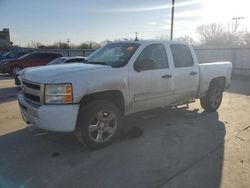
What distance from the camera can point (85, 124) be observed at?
13.7ft

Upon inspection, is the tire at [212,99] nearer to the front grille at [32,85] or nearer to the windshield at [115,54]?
the windshield at [115,54]

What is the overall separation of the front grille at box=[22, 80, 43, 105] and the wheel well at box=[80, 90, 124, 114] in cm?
68

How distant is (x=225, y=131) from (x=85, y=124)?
10.4 feet

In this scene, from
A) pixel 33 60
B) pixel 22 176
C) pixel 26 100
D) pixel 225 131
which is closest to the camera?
pixel 22 176

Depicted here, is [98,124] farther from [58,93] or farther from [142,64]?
[142,64]

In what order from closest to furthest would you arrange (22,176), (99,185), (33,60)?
1. (99,185)
2. (22,176)
3. (33,60)

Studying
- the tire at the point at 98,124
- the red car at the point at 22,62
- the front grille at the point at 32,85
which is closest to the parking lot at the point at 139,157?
the tire at the point at 98,124

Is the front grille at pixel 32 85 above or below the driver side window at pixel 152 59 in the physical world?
below

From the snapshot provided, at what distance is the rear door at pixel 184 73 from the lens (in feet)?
18.8

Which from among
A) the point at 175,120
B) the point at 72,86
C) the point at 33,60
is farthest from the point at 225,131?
the point at 33,60

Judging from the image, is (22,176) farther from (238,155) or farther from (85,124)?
(238,155)

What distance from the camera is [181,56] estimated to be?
19.7 feet

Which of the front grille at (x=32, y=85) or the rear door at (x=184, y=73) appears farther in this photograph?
the rear door at (x=184, y=73)

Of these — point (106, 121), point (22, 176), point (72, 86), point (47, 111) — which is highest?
point (72, 86)
